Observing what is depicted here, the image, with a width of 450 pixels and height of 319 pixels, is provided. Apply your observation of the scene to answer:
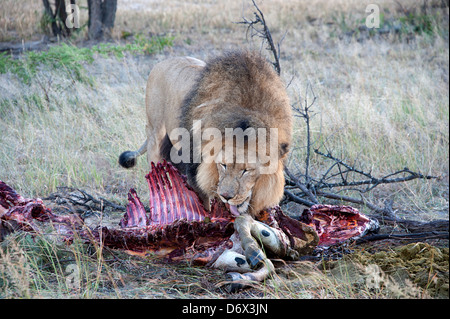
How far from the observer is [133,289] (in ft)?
8.64

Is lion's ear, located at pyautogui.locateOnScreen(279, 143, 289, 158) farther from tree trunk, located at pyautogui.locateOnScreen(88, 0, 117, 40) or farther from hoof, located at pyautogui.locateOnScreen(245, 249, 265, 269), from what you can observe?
tree trunk, located at pyautogui.locateOnScreen(88, 0, 117, 40)

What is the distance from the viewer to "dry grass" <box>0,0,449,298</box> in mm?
2770

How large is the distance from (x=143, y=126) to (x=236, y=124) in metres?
3.13

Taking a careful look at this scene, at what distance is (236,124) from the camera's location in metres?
3.11

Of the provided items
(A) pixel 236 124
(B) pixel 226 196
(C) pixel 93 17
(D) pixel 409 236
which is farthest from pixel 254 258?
(C) pixel 93 17

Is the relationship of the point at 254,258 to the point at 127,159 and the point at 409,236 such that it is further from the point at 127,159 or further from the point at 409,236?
the point at 127,159

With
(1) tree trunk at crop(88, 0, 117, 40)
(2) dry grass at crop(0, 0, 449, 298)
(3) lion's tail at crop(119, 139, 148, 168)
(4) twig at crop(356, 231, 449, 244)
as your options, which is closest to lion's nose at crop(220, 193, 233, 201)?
(2) dry grass at crop(0, 0, 449, 298)

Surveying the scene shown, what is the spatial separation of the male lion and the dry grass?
1.63ft

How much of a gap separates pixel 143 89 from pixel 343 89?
290cm

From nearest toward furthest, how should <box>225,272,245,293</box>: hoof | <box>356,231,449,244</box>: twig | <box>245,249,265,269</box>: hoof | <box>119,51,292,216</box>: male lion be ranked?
<box>225,272,245,293</box>: hoof
<box>245,249,265,269</box>: hoof
<box>356,231,449,244</box>: twig
<box>119,51,292,216</box>: male lion

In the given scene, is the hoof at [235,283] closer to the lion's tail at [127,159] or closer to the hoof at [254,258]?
the hoof at [254,258]

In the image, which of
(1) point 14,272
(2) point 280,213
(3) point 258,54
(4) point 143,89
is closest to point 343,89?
(4) point 143,89

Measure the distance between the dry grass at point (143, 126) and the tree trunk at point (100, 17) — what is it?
5.94ft

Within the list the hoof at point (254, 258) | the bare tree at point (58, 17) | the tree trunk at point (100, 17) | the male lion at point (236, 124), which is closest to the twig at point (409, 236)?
the male lion at point (236, 124)
